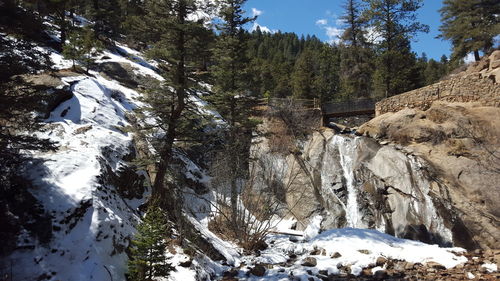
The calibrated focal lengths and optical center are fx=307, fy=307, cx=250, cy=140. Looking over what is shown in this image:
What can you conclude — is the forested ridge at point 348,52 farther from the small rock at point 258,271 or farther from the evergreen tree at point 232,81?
the small rock at point 258,271

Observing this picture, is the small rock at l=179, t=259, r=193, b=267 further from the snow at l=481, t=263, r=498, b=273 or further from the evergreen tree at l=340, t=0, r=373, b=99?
the evergreen tree at l=340, t=0, r=373, b=99

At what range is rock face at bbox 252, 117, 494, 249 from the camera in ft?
40.3

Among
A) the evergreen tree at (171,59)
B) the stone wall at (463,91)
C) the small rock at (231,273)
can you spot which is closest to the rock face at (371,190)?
the small rock at (231,273)

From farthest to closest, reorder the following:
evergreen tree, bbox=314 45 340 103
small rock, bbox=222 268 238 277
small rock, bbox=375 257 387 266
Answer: evergreen tree, bbox=314 45 340 103, small rock, bbox=222 268 238 277, small rock, bbox=375 257 387 266

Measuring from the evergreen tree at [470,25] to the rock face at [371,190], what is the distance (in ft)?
47.6

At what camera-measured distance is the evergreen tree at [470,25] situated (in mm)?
23438

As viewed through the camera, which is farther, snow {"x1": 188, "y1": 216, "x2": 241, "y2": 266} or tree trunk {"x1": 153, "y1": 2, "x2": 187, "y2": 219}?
tree trunk {"x1": 153, "y1": 2, "x2": 187, "y2": 219}

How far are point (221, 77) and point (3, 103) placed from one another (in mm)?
12655

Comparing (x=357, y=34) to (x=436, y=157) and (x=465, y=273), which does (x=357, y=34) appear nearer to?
(x=436, y=157)

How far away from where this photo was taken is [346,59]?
26672 millimetres

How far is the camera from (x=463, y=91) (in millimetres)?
16500

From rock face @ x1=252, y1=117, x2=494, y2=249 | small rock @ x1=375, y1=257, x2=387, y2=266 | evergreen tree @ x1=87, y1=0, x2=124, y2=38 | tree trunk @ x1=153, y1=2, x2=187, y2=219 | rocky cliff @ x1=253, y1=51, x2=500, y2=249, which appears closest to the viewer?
small rock @ x1=375, y1=257, x2=387, y2=266

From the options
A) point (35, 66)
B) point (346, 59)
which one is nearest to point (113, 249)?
point (35, 66)

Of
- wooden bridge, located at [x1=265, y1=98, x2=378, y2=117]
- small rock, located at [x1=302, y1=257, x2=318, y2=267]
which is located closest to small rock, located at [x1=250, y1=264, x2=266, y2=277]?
small rock, located at [x1=302, y1=257, x2=318, y2=267]
